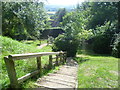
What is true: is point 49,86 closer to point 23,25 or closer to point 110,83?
point 110,83

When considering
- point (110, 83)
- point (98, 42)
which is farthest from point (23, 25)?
point (98, 42)

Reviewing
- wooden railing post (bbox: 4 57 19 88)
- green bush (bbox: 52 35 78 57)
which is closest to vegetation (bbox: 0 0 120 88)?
green bush (bbox: 52 35 78 57)

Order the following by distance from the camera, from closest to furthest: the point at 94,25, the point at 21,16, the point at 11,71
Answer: the point at 11,71, the point at 21,16, the point at 94,25

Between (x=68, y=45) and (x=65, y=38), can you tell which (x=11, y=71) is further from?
(x=65, y=38)

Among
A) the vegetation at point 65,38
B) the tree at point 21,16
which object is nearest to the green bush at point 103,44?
the vegetation at point 65,38

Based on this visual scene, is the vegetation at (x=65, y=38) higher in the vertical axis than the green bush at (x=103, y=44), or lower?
higher

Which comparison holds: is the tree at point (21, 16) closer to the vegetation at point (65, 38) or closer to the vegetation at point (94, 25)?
the vegetation at point (65, 38)

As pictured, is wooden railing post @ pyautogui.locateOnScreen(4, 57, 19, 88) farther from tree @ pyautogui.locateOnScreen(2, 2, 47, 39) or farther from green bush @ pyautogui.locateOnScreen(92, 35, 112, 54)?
green bush @ pyautogui.locateOnScreen(92, 35, 112, 54)

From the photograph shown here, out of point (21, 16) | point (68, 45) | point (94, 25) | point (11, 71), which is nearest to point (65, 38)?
point (68, 45)

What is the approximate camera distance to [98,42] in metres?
14.8

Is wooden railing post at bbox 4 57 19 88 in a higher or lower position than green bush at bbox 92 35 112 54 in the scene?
higher

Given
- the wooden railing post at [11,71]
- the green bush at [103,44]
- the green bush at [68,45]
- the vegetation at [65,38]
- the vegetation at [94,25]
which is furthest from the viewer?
the green bush at [103,44]

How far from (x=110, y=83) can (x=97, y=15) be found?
19175 mm

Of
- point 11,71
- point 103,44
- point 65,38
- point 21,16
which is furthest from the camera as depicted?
point 103,44
